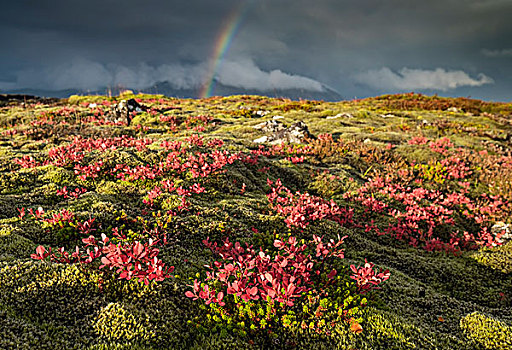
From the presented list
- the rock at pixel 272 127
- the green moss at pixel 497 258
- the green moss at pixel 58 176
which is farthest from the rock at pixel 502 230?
the green moss at pixel 58 176

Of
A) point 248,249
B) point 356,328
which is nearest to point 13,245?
point 248,249

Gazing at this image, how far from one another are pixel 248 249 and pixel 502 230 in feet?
34.0

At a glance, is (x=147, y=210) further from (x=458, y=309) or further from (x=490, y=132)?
(x=490, y=132)

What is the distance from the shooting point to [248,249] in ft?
15.0

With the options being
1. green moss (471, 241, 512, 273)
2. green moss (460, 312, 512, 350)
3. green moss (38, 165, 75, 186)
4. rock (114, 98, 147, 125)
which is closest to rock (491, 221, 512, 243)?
green moss (471, 241, 512, 273)

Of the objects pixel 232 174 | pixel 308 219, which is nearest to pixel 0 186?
pixel 232 174

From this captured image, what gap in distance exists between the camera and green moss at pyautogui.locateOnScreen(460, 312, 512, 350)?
4.21 meters

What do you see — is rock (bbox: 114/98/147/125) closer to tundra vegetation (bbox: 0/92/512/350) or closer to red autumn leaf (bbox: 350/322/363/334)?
tundra vegetation (bbox: 0/92/512/350)

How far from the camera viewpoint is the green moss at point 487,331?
421 centimetres

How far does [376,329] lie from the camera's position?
4.12 m

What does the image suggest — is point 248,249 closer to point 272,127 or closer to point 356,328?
point 356,328

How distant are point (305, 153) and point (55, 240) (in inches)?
480

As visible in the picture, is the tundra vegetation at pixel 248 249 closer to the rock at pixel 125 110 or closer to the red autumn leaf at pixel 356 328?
the red autumn leaf at pixel 356 328

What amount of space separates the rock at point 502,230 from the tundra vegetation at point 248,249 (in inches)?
3.1
